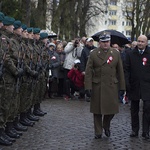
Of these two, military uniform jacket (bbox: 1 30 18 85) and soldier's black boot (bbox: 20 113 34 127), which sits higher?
military uniform jacket (bbox: 1 30 18 85)

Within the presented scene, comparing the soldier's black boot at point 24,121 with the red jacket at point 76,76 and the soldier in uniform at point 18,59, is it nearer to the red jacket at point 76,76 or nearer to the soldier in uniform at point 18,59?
the soldier in uniform at point 18,59

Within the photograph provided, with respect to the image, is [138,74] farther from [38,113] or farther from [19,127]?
[38,113]

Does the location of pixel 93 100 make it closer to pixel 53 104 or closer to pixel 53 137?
pixel 53 137

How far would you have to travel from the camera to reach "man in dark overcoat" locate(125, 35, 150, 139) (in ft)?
34.1

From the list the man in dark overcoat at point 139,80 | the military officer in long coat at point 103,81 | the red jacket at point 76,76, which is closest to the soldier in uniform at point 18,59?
the military officer in long coat at point 103,81

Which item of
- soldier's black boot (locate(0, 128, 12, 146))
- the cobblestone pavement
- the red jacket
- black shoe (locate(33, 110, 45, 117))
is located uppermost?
the red jacket

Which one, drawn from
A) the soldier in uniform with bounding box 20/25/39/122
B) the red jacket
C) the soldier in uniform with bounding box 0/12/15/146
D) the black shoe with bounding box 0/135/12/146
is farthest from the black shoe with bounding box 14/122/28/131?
the red jacket

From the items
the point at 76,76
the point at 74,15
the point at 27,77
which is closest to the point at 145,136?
the point at 27,77

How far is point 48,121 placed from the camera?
12.3m

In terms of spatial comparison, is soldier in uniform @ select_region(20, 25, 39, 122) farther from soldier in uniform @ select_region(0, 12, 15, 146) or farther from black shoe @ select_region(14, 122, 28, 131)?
soldier in uniform @ select_region(0, 12, 15, 146)

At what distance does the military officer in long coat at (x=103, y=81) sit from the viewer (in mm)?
10227

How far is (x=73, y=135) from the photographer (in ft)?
34.2

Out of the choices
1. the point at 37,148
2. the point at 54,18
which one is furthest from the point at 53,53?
the point at 54,18

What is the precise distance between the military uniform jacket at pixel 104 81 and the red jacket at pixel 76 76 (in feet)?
24.3
